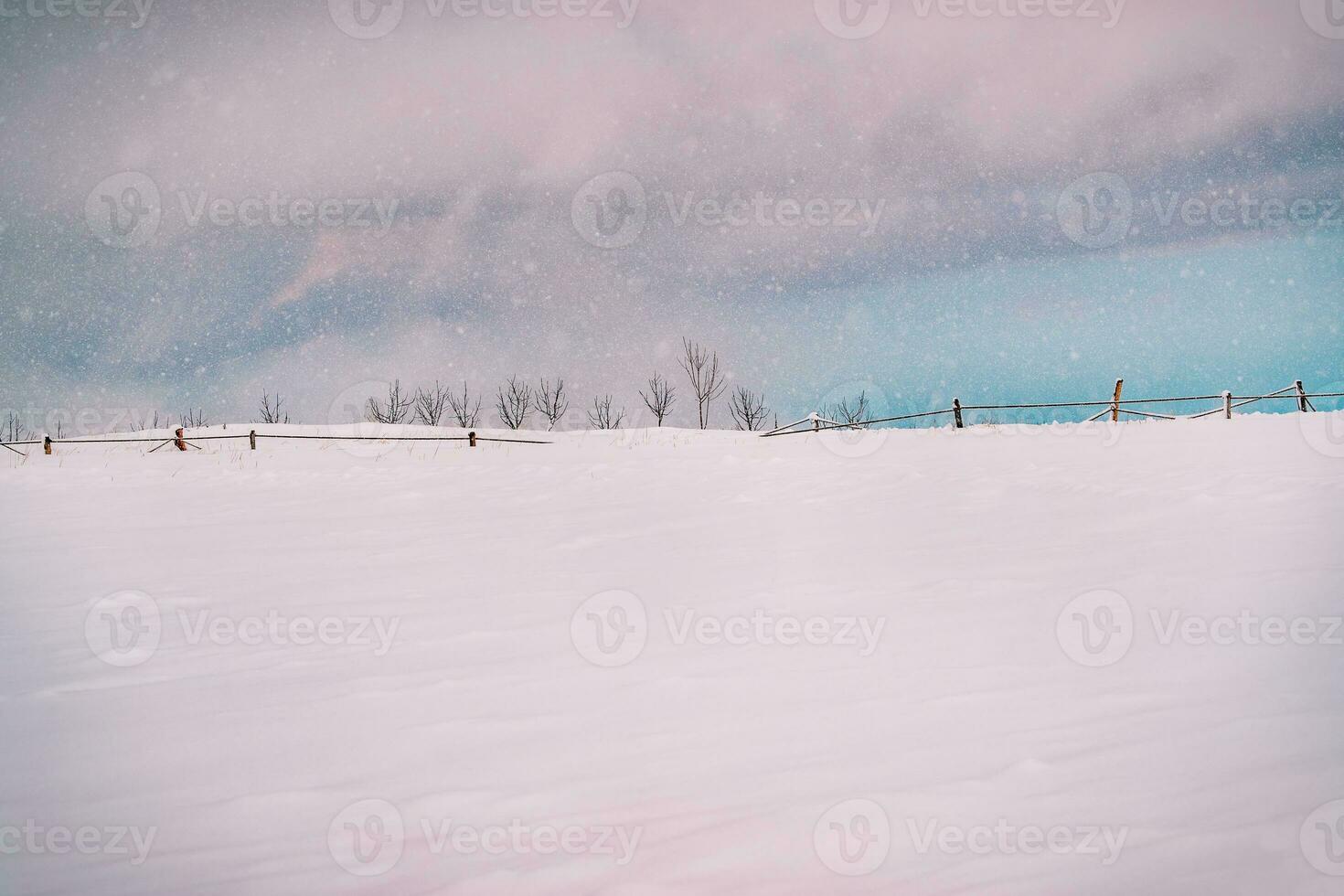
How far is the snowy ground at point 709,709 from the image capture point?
6.11 ft

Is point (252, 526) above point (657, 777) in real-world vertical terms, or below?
above


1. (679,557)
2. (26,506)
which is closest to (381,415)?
(26,506)

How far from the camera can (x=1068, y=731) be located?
2342mm

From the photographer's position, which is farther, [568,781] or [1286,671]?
[1286,671]

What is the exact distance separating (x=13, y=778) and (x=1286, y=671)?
427 centimetres

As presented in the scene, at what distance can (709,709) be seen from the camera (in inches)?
109

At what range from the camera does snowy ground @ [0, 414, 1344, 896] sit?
73.4 inches

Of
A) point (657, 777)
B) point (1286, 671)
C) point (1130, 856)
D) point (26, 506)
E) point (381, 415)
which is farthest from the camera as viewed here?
point (381, 415)

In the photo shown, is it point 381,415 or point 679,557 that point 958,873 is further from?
point 381,415

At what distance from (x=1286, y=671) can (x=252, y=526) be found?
27.6 ft

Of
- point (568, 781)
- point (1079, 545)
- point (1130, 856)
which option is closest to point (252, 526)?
point (568, 781)

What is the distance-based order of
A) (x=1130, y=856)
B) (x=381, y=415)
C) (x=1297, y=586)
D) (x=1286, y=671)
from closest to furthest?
(x=1130, y=856) → (x=1286, y=671) → (x=1297, y=586) → (x=381, y=415)

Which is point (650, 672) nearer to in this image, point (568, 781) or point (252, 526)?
point (568, 781)

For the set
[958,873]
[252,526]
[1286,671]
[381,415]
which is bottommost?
[958,873]
